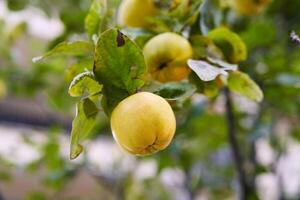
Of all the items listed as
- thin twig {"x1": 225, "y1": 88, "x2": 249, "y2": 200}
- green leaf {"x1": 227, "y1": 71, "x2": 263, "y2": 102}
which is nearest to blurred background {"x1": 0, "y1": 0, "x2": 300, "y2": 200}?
thin twig {"x1": 225, "y1": 88, "x2": 249, "y2": 200}

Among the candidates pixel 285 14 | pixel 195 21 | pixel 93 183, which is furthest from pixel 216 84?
pixel 93 183

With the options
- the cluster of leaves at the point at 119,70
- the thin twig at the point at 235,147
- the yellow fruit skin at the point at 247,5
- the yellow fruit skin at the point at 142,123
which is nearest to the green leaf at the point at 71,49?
the cluster of leaves at the point at 119,70

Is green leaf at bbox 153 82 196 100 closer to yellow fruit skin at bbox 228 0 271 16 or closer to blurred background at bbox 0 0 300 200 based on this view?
blurred background at bbox 0 0 300 200

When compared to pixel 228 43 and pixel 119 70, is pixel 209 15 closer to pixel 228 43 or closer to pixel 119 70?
pixel 228 43

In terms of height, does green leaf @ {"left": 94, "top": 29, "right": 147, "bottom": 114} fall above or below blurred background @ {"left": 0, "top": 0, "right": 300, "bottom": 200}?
above

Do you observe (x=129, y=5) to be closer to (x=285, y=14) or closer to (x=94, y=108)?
(x=94, y=108)

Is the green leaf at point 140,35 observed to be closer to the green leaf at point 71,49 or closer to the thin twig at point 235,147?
the green leaf at point 71,49
